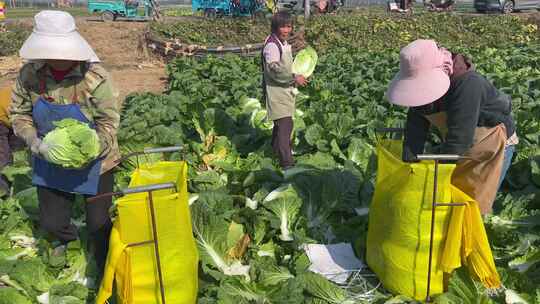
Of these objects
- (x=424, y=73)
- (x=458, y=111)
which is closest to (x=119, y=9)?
(x=424, y=73)

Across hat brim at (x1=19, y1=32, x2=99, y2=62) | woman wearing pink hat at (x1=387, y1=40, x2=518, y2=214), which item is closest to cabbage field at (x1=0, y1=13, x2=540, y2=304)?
woman wearing pink hat at (x1=387, y1=40, x2=518, y2=214)

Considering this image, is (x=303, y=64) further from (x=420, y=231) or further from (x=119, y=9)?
(x=119, y=9)

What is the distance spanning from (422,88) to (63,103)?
229cm

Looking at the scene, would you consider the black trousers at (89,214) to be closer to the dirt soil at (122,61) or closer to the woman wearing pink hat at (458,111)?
the woman wearing pink hat at (458,111)

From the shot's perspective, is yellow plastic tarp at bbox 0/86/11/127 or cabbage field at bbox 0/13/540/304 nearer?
cabbage field at bbox 0/13/540/304

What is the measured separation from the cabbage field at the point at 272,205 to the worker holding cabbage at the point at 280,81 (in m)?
0.30

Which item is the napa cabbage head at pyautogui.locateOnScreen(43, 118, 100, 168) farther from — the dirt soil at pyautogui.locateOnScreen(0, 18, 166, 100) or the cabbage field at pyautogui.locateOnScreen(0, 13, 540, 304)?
the dirt soil at pyautogui.locateOnScreen(0, 18, 166, 100)

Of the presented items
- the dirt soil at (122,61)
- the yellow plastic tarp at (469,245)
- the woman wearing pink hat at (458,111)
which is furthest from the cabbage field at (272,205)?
the dirt soil at (122,61)

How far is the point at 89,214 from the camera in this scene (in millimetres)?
3256

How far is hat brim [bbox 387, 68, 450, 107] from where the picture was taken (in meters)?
2.74

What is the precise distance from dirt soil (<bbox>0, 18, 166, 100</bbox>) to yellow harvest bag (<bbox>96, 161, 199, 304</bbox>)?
8328 mm

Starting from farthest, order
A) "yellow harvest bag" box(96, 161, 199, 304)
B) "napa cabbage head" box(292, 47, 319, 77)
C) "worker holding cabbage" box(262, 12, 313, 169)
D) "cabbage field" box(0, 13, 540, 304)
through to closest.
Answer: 1. "napa cabbage head" box(292, 47, 319, 77)
2. "worker holding cabbage" box(262, 12, 313, 169)
3. "cabbage field" box(0, 13, 540, 304)
4. "yellow harvest bag" box(96, 161, 199, 304)

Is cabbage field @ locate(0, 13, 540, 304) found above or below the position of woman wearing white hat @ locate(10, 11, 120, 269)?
below

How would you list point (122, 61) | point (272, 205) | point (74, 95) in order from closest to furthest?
1. point (74, 95)
2. point (272, 205)
3. point (122, 61)
